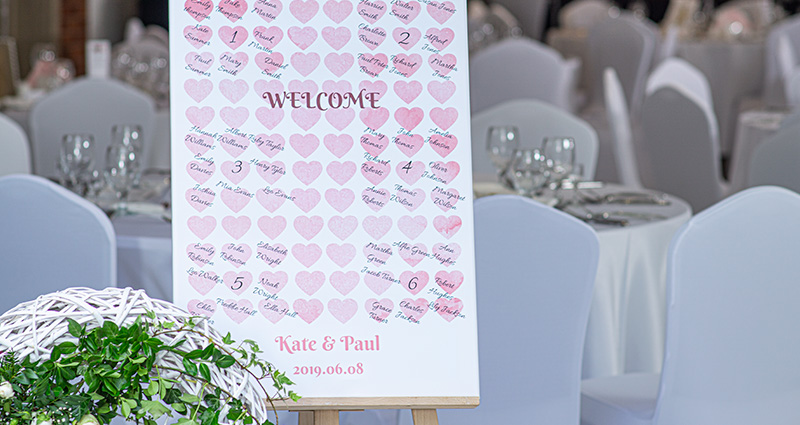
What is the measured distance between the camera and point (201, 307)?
4.45 ft

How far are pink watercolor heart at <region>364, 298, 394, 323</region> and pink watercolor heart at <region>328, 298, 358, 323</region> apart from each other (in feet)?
0.06

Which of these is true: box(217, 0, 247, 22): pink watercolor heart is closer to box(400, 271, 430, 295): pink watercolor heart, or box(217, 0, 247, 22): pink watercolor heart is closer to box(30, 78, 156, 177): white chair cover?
box(400, 271, 430, 295): pink watercolor heart

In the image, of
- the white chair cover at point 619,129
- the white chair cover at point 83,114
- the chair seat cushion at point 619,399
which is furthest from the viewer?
the white chair cover at point 619,129

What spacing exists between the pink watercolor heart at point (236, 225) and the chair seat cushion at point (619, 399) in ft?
3.55

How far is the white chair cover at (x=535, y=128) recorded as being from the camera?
11.1ft

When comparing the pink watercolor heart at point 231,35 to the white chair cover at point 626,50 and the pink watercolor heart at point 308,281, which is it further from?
the white chair cover at point 626,50

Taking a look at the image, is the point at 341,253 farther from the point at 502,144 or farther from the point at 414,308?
the point at 502,144

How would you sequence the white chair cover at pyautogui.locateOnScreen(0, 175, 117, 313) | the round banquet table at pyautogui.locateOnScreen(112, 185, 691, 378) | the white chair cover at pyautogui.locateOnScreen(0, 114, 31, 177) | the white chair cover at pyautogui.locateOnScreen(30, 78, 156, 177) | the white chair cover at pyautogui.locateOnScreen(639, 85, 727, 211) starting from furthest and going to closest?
1. the white chair cover at pyautogui.locateOnScreen(639, 85, 727, 211)
2. the white chair cover at pyautogui.locateOnScreen(30, 78, 156, 177)
3. the white chair cover at pyautogui.locateOnScreen(0, 114, 31, 177)
4. the round banquet table at pyautogui.locateOnScreen(112, 185, 691, 378)
5. the white chair cover at pyautogui.locateOnScreen(0, 175, 117, 313)

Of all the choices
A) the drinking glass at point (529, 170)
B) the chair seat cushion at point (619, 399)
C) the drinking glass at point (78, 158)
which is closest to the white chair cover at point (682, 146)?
the drinking glass at point (529, 170)

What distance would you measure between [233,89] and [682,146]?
3.11 meters

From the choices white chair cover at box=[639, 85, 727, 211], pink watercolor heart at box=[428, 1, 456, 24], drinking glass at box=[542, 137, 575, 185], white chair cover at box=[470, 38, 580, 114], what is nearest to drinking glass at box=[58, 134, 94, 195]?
drinking glass at box=[542, 137, 575, 185]

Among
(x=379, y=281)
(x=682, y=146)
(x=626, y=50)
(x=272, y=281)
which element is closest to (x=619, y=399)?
(x=379, y=281)

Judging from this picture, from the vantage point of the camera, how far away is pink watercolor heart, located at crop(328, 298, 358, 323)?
1.38 m

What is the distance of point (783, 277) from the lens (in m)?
1.84
